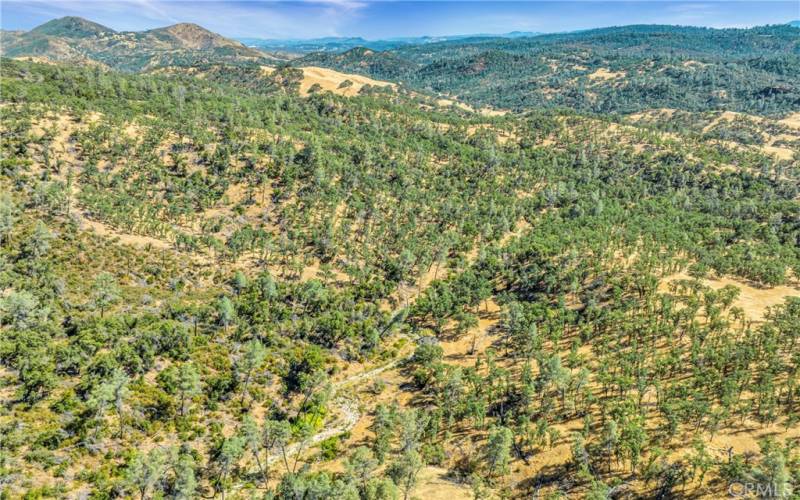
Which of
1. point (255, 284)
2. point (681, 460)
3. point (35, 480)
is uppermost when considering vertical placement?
point (255, 284)

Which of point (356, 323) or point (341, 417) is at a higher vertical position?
point (356, 323)

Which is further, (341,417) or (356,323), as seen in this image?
(356,323)

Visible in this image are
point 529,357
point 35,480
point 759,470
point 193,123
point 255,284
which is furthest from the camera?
point 193,123

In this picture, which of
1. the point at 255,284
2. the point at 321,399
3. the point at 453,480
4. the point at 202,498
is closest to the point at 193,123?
the point at 255,284

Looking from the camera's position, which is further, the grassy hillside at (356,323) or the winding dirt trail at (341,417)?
the winding dirt trail at (341,417)

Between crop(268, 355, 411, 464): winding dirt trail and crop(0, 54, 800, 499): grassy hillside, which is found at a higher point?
crop(0, 54, 800, 499): grassy hillside

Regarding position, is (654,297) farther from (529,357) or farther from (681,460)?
(681,460)

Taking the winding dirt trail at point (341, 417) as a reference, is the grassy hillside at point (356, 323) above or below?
above

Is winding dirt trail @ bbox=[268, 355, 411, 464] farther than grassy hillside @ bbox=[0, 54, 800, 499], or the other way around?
winding dirt trail @ bbox=[268, 355, 411, 464]
